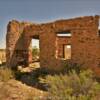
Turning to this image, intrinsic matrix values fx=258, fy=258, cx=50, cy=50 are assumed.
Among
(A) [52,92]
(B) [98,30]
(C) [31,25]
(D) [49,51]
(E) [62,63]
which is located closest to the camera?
(A) [52,92]

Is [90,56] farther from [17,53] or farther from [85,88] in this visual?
[17,53]

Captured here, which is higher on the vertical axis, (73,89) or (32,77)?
(73,89)

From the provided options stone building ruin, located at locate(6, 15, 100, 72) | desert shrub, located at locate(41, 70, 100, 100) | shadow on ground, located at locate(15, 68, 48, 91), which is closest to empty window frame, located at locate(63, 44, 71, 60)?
stone building ruin, located at locate(6, 15, 100, 72)

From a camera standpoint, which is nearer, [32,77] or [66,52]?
[32,77]

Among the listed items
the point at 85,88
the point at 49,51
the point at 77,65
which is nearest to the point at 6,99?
the point at 85,88

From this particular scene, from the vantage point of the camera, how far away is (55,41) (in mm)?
13656

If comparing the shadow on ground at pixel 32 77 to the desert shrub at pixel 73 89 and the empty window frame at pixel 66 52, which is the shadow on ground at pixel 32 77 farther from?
the empty window frame at pixel 66 52

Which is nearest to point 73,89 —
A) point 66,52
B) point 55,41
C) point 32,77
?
point 32,77

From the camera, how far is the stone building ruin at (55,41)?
11.9 meters

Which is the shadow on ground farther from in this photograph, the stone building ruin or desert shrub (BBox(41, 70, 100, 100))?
desert shrub (BBox(41, 70, 100, 100))

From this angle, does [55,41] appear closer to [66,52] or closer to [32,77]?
[32,77]

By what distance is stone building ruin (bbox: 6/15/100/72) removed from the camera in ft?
38.9

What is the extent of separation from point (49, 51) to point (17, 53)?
299cm

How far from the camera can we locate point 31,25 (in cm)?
1552
